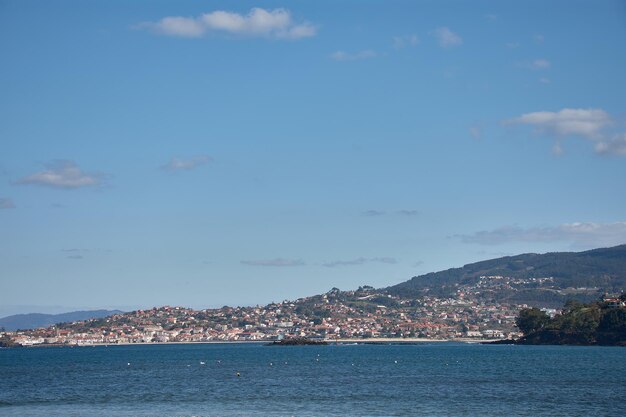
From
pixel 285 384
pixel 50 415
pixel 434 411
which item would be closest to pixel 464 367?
pixel 285 384

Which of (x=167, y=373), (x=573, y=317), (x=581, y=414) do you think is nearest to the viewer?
(x=581, y=414)

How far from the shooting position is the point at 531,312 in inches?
6860

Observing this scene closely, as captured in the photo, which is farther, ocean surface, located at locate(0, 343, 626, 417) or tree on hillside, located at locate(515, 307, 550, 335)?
tree on hillside, located at locate(515, 307, 550, 335)

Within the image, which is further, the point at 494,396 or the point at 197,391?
the point at 197,391

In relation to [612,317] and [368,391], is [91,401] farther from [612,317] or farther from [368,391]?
[612,317]

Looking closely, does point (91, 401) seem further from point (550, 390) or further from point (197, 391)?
point (550, 390)

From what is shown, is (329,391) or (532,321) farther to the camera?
(532,321)

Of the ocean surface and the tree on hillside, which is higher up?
the tree on hillside

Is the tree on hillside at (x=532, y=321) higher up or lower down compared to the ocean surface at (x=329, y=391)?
higher up

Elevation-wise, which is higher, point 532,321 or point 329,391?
point 532,321

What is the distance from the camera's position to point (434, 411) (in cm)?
4928

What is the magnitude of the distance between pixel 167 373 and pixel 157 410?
132 ft

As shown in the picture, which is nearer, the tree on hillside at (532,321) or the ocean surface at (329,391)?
Answer: the ocean surface at (329,391)

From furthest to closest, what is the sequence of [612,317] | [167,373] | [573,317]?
[573,317], [612,317], [167,373]
